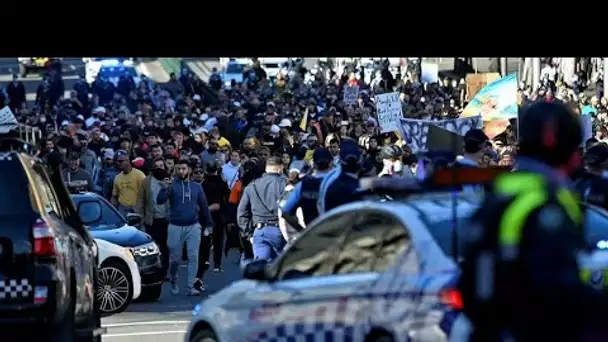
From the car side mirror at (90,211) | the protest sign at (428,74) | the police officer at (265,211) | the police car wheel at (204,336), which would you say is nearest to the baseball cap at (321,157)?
the police officer at (265,211)

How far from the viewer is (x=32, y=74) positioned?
7838cm

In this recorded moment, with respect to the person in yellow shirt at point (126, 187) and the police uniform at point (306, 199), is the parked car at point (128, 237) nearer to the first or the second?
the person in yellow shirt at point (126, 187)

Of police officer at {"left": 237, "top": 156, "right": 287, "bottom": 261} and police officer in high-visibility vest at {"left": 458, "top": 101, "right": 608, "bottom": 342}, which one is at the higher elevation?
police officer in high-visibility vest at {"left": 458, "top": 101, "right": 608, "bottom": 342}

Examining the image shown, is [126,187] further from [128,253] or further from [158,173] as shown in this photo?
[128,253]

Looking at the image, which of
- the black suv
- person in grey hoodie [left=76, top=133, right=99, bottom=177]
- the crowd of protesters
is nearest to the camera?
the black suv

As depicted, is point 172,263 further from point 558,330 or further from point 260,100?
point 260,100

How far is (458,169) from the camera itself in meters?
7.14

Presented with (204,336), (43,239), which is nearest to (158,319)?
(43,239)

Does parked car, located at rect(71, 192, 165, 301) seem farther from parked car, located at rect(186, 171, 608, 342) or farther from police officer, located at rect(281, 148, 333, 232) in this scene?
parked car, located at rect(186, 171, 608, 342)

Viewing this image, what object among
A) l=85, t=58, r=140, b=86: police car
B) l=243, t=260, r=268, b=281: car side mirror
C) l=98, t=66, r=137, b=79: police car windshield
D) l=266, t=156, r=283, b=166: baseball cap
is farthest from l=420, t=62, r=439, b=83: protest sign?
l=243, t=260, r=268, b=281: car side mirror

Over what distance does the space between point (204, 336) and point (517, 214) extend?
4.74 metres

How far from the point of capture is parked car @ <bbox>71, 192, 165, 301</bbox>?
18.7 metres

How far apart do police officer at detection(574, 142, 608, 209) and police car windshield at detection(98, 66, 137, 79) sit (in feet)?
170
